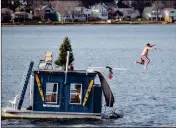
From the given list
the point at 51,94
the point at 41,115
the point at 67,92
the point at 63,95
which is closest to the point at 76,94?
the point at 67,92

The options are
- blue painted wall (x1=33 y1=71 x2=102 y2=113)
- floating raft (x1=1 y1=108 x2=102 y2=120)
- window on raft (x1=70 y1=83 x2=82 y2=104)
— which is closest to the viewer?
blue painted wall (x1=33 y1=71 x2=102 y2=113)

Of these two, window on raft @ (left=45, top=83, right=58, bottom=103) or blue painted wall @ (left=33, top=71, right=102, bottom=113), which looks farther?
window on raft @ (left=45, top=83, right=58, bottom=103)

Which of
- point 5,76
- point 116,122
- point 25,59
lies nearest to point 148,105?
point 116,122

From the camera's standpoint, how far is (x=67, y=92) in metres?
37.8

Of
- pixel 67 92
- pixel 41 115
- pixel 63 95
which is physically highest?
pixel 67 92

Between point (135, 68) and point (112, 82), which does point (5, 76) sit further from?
point (135, 68)

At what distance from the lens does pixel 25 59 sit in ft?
277

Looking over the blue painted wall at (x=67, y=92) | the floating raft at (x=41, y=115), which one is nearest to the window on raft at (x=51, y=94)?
the blue painted wall at (x=67, y=92)

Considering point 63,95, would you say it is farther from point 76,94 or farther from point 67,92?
point 76,94

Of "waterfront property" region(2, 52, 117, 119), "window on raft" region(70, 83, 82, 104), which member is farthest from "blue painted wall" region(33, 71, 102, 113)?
"window on raft" region(70, 83, 82, 104)

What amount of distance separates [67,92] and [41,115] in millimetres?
1524

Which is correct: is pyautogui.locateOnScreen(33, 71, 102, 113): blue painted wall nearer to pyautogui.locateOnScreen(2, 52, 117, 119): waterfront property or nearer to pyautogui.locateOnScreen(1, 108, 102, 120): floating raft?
pyautogui.locateOnScreen(2, 52, 117, 119): waterfront property

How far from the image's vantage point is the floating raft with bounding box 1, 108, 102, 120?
124ft

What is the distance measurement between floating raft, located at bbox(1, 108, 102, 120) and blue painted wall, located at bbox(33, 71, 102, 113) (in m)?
0.20
